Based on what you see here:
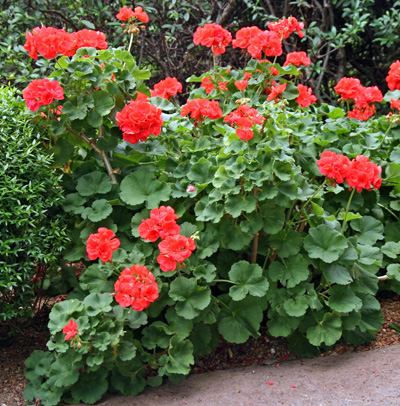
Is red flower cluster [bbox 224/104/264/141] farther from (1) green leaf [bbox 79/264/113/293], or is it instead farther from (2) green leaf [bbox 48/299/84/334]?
(2) green leaf [bbox 48/299/84/334]

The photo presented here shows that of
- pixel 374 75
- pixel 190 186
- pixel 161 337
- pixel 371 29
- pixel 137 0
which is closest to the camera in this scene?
pixel 161 337

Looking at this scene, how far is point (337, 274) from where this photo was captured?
2479mm

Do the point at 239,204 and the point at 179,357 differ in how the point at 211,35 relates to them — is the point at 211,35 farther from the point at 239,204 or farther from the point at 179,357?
the point at 179,357

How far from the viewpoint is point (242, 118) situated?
7.84 ft

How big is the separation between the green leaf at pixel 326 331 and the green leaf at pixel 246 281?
0.33m

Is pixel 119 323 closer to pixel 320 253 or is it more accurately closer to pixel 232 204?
pixel 232 204

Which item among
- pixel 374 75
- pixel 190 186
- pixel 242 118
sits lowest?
pixel 374 75

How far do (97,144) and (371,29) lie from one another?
3.76m

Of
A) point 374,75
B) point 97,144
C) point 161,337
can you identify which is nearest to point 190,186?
point 97,144

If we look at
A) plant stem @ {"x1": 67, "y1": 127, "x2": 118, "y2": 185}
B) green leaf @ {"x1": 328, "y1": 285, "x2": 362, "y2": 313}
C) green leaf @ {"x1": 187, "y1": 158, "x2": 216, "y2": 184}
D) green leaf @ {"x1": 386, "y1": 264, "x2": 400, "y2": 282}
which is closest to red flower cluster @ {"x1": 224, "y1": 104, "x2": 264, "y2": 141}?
green leaf @ {"x1": 187, "y1": 158, "x2": 216, "y2": 184}

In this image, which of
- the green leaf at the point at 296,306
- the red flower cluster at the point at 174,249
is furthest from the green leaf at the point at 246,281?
the red flower cluster at the point at 174,249

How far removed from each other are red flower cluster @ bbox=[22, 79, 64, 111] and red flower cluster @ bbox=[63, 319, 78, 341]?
1.05 meters

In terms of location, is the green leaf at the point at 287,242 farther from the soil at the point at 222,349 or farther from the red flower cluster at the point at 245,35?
the red flower cluster at the point at 245,35

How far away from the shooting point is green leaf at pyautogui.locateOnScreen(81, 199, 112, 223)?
2.55 metres
